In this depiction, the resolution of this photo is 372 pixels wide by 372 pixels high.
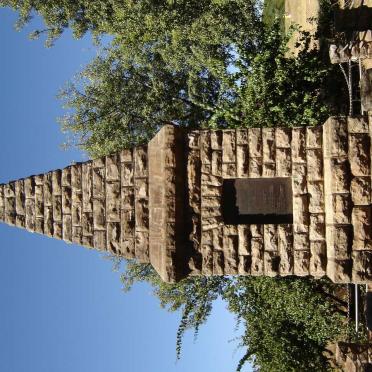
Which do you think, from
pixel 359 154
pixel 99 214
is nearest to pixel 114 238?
pixel 99 214

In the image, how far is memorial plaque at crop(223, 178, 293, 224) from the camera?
6.09 meters

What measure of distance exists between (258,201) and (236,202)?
27 centimetres

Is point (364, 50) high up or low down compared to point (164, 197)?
up

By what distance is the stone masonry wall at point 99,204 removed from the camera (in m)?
6.38

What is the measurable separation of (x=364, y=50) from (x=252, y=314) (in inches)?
409

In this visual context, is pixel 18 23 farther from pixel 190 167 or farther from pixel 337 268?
pixel 337 268

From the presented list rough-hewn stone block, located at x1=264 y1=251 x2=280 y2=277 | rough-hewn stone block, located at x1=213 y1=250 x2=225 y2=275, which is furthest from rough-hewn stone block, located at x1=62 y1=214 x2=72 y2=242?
rough-hewn stone block, located at x1=264 y1=251 x2=280 y2=277

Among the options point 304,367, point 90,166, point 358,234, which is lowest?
point 304,367

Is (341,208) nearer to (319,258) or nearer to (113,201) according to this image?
(319,258)

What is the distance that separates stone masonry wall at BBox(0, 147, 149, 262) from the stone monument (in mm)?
13

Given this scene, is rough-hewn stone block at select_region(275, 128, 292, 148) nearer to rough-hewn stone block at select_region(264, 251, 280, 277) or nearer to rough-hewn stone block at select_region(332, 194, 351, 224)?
rough-hewn stone block at select_region(332, 194, 351, 224)

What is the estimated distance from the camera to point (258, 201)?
615 centimetres

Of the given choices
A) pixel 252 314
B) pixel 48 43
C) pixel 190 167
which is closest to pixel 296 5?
pixel 48 43

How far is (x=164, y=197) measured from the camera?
6109 millimetres
